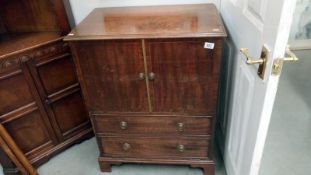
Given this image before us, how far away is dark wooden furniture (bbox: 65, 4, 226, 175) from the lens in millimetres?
1120

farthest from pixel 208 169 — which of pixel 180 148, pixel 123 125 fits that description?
pixel 123 125

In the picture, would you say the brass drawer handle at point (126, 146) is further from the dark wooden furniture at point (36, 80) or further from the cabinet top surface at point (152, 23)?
the cabinet top surface at point (152, 23)

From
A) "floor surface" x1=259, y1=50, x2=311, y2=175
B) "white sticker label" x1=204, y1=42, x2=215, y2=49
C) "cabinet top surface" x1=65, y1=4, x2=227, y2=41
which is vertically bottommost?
"floor surface" x1=259, y1=50, x2=311, y2=175

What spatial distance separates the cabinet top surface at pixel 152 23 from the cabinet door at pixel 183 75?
0.04m

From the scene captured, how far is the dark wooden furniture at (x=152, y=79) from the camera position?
1.12 m

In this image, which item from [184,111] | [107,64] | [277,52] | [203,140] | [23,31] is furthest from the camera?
[23,31]

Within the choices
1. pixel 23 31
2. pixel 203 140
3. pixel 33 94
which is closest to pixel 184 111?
pixel 203 140

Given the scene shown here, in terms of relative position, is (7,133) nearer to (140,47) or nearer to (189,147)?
(140,47)

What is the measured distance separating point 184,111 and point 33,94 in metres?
0.90

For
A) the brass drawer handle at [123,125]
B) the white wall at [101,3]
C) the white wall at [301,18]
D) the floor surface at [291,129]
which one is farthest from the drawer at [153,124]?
the white wall at [301,18]

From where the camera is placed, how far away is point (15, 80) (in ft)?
4.60

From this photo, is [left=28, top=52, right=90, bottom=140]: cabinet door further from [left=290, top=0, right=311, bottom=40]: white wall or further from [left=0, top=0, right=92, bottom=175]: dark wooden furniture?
[left=290, top=0, right=311, bottom=40]: white wall

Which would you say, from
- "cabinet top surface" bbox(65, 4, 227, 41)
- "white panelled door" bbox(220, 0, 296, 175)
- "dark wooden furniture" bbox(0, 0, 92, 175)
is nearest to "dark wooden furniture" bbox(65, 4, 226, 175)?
"cabinet top surface" bbox(65, 4, 227, 41)

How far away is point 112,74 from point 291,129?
1431 mm
